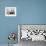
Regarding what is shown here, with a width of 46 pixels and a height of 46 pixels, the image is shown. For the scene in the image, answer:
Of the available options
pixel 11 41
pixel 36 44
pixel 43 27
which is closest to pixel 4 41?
pixel 11 41

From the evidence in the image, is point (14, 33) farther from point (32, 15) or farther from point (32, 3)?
point (32, 3)

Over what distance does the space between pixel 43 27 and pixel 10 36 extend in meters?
0.95

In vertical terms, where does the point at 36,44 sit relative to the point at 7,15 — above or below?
below

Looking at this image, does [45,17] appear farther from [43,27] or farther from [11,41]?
[11,41]

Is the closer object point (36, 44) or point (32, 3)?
point (36, 44)

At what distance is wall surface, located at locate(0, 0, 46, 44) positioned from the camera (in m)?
3.58

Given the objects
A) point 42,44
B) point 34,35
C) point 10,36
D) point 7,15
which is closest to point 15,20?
point 7,15


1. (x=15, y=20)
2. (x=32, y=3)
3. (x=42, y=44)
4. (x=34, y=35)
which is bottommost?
(x=42, y=44)

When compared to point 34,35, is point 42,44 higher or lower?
lower

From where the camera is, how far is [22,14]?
359cm

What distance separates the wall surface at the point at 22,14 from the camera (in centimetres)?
358

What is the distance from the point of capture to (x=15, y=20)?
11.8 ft

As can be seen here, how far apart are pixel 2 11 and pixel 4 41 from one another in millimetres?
869

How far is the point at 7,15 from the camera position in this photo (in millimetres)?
3572
